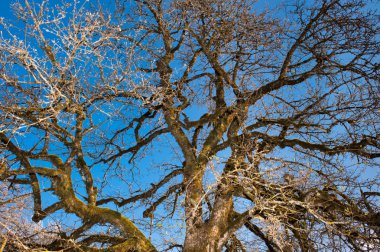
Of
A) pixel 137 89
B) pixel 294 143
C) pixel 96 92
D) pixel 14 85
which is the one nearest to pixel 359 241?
pixel 294 143

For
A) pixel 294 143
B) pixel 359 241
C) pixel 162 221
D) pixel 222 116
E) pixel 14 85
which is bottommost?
pixel 359 241

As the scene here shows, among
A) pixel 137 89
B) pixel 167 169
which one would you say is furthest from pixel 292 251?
pixel 137 89

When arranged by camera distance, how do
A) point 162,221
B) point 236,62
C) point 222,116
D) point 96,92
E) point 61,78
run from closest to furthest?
point 61,78 → point 96,92 → point 162,221 → point 222,116 → point 236,62

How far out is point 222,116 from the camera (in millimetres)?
7625

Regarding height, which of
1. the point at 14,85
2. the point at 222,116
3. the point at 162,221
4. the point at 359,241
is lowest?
the point at 359,241

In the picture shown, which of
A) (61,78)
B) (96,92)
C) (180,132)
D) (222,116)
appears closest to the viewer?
(61,78)

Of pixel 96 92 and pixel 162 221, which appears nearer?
pixel 96 92

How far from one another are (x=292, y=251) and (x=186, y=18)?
459 cm

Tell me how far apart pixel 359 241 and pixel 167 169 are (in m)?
3.53

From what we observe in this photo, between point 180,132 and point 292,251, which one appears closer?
point 292,251

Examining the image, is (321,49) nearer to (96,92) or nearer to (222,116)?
(222,116)

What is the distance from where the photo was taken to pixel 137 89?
19.3ft

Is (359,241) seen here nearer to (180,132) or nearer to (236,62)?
(180,132)

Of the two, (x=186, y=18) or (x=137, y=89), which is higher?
(x=186, y=18)
